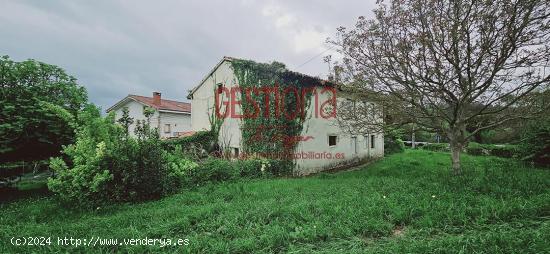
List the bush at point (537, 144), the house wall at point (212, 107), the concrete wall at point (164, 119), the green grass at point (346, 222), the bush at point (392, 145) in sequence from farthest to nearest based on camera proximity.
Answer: the concrete wall at point (164, 119), the bush at point (392, 145), the house wall at point (212, 107), the bush at point (537, 144), the green grass at point (346, 222)

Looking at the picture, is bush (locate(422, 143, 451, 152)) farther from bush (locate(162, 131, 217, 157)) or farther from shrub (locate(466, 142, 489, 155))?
bush (locate(162, 131, 217, 157))

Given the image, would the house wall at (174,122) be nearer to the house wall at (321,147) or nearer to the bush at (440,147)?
the house wall at (321,147)

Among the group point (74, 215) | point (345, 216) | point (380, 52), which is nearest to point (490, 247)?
point (345, 216)

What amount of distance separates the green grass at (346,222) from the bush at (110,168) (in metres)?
0.51

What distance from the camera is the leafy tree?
7484mm

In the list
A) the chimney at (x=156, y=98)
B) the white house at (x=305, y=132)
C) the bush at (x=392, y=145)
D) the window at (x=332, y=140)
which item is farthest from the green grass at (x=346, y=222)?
the chimney at (x=156, y=98)

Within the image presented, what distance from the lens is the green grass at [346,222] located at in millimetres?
3393

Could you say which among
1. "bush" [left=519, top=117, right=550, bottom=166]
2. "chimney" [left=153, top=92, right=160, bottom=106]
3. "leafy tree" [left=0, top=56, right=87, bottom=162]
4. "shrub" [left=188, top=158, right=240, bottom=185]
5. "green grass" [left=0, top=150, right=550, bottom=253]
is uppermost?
"chimney" [left=153, top=92, right=160, bottom=106]

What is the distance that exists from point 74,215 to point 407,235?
7.15 m

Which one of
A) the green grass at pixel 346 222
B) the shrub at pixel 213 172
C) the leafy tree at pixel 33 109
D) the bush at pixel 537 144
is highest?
the leafy tree at pixel 33 109

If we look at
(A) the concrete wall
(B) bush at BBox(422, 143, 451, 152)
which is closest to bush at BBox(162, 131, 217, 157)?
(A) the concrete wall

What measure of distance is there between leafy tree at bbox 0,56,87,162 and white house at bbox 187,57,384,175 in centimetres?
664

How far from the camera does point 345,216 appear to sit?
437 cm

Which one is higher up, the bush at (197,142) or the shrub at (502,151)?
the bush at (197,142)
